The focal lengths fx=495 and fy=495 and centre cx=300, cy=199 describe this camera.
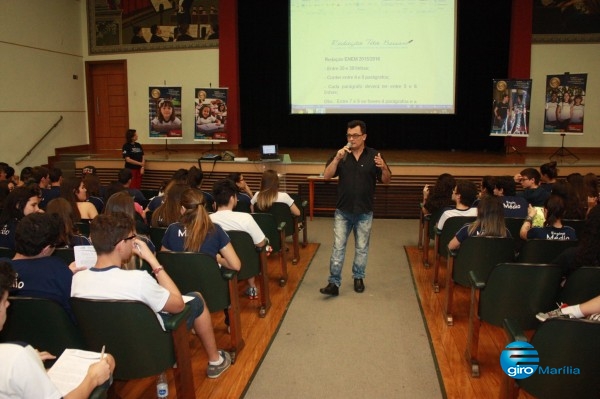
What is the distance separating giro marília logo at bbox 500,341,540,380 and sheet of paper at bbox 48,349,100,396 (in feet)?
5.27

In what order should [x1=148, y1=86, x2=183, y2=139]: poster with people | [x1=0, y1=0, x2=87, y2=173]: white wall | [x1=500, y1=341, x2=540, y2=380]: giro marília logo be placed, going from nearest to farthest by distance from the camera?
[x1=500, y1=341, x2=540, y2=380]: giro marília logo
[x1=0, y1=0, x2=87, y2=173]: white wall
[x1=148, y1=86, x2=183, y2=139]: poster with people

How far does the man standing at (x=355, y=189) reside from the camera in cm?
405

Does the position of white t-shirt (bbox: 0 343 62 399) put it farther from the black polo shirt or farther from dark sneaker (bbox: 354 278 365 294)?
dark sneaker (bbox: 354 278 365 294)

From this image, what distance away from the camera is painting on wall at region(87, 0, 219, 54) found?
9.80m

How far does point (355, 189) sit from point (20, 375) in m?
2.99

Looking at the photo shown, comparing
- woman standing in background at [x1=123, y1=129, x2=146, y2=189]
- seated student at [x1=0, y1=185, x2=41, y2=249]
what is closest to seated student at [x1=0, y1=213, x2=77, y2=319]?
seated student at [x1=0, y1=185, x2=41, y2=249]

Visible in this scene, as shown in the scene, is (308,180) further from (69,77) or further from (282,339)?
(69,77)

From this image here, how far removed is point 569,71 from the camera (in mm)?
8789

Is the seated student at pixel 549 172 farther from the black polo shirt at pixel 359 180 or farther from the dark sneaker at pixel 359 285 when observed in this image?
the dark sneaker at pixel 359 285

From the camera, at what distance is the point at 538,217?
3816 millimetres

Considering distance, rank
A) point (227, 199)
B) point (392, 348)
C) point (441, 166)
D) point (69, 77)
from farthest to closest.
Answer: point (69, 77) < point (441, 166) < point (227, 199) < point (392, 348)

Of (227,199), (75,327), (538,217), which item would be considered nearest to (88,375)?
(75,327)

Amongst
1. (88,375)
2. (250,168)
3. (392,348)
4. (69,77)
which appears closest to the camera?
(88,375)

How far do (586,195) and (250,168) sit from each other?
4744mm
